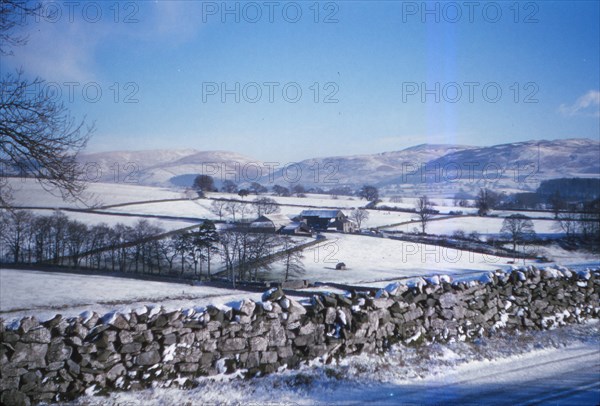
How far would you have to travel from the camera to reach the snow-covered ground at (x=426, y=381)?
222 inches

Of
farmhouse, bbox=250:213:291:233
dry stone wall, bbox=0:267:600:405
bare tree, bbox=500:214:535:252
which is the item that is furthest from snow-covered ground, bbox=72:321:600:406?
bare tree, bbox=500:214:535:252

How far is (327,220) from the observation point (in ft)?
204

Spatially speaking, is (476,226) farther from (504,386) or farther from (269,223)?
(504,386)

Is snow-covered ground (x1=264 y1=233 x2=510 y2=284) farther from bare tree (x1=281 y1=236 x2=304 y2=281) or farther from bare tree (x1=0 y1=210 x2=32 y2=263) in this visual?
bare tree (x1=0 y1=210 x2=32 y2=263)

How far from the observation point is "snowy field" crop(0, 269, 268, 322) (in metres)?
24.7

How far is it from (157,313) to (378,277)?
3003cm

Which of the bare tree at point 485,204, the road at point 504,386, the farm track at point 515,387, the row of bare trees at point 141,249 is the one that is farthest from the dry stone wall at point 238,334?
the bare tree at point 485,204

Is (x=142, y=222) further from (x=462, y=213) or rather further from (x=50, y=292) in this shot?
(x=462, y=213)

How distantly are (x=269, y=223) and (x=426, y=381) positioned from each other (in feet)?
148

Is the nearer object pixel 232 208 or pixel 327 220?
pixel 232 208

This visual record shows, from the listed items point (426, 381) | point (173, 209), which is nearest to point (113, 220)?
point (173, 209)

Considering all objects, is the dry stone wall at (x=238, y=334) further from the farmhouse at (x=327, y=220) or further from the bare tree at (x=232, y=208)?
the bare tree at (x=232, y=208)

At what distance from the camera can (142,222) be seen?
51.6 m

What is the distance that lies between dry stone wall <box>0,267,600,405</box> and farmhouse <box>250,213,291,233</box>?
39.0 metres
